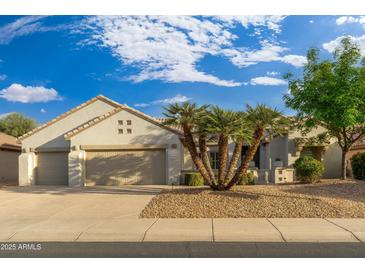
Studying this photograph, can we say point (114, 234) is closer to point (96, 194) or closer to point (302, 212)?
point (302, 212)

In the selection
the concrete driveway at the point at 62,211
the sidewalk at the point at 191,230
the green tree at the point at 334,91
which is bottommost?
the concrete driveway at the point at 62,211

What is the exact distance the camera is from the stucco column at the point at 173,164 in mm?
17217

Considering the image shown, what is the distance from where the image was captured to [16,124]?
4416 centimetres

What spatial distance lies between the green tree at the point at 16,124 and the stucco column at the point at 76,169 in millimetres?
30193

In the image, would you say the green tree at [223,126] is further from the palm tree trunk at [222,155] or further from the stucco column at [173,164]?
the stucco column at [173,164]

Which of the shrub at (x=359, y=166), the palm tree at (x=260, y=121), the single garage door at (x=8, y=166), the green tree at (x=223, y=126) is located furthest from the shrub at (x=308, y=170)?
the single garage door at (x=8, y=166)

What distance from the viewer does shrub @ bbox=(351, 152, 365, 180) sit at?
15.8 metres

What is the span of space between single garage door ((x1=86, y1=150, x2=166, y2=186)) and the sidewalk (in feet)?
28.6

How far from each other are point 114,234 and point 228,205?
4.14 metres

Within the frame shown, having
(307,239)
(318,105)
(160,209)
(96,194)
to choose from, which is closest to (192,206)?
(160,209)

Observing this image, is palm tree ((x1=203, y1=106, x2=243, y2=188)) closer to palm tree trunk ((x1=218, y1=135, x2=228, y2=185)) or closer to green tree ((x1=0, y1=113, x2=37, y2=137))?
palm tree trunk ((x1=218, y1=135, x2=228, y2=185))

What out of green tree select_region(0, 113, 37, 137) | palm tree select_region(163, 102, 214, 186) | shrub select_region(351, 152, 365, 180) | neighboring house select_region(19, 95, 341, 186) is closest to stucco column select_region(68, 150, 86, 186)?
neighboring house select_region(19, 95, 341, 186)

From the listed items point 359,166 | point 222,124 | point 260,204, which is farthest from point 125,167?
point 359,166

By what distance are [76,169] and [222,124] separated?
970 cm
